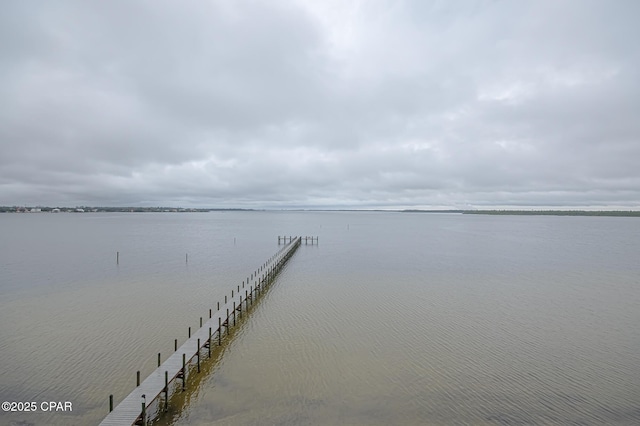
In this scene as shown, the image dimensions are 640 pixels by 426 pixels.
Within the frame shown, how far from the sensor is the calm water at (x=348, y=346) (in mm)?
9953

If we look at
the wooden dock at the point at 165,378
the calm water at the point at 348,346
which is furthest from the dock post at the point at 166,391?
the calm water at the point at 348,346

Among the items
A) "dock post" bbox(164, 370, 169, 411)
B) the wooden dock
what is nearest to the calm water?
"dock post" bbox(164, 370, 169, 411)

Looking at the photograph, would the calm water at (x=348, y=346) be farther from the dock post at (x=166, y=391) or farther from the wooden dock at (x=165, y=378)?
the wooden dock at (x=165, y=378)

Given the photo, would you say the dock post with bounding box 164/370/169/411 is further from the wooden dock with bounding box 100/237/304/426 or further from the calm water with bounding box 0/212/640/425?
the calm water with bounding box 0/212/640/425

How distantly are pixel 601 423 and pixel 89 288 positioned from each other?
26294 mm

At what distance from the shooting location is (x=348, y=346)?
14.1 metres

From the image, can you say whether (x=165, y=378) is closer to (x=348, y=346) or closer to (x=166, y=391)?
(x=166, y=391)

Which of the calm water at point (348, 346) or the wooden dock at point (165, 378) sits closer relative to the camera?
the wooden dock at point (165, 378)

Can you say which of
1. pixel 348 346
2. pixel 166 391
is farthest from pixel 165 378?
pixel 348 346

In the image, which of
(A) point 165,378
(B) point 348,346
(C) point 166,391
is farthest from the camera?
(B) point 348,346

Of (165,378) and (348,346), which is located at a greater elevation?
(165,378)

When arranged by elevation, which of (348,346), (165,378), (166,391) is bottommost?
(348,346)

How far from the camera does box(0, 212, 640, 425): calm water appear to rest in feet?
32.7

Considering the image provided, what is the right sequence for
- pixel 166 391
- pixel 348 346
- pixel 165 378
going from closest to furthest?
1. pixel 166 391
2. pixel 165 378
3. pixel 348 346
